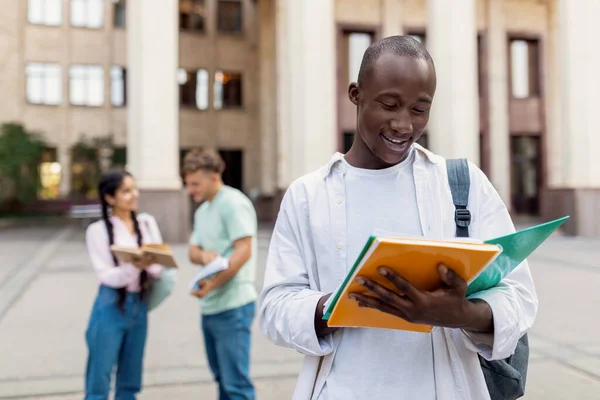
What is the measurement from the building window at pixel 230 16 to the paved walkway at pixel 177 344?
20404 millimetres

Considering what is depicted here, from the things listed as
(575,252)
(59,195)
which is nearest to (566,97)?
(575,252)

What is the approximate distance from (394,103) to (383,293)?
496mm

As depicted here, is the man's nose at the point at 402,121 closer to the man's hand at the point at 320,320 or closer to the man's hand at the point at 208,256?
the man's hand at the point at 320,320

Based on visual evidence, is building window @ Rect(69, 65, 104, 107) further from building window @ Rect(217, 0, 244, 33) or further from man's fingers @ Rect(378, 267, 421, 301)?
man's fingers @ Rect(378, 267, 421, 301)

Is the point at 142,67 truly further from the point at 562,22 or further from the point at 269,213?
the point at 562,22

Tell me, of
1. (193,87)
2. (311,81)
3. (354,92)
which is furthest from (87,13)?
(354,92)

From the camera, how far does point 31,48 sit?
28.5m

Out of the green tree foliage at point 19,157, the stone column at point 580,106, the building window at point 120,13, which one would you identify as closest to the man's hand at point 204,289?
the stone column at point 580,106

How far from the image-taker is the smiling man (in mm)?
1407

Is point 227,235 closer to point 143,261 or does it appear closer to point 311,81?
point 143,261

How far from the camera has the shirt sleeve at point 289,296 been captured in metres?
1.44

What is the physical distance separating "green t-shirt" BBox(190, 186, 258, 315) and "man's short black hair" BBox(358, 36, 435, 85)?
238 cm

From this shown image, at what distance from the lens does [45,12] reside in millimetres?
28891

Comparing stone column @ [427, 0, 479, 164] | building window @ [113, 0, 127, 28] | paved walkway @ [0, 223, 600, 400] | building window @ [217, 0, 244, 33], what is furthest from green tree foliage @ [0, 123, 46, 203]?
stone column @ [427, 0, 479, 164]
